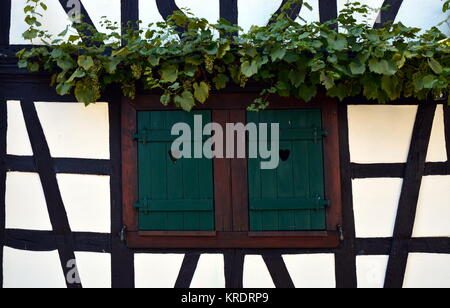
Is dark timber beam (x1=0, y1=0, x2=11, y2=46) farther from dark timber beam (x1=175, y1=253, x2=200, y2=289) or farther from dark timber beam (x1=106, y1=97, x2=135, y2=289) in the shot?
dark timber beam (x1=175, y1=253, x2=200, y2=289)

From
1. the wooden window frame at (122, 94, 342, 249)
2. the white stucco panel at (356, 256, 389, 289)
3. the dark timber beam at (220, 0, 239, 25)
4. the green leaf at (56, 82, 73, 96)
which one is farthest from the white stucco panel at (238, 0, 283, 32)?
the white stucco panel at (356, 256, 389, 289)

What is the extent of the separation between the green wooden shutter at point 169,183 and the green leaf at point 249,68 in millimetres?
457

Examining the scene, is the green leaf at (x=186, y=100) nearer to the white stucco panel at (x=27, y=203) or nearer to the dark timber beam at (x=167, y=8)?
the dark timber beam at (x=167, y=8)

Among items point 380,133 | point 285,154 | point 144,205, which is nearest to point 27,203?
point 144,205

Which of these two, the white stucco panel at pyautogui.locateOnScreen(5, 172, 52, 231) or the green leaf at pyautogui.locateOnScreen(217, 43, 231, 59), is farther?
the white stucco panel at pyautogui.locateOnScreen(5, 172, 52, 231)

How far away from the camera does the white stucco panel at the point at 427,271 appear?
3410 millimetres

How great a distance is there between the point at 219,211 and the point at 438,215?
4.90 ft

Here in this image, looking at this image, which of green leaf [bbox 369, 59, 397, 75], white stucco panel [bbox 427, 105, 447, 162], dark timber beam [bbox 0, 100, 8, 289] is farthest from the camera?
dark timber beam [bbox 0, 100, 8, 289]

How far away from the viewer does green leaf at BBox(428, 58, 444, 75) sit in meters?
3.12

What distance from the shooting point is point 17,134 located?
3564 mm

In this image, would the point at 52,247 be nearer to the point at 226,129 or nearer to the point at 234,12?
the point at 226,129

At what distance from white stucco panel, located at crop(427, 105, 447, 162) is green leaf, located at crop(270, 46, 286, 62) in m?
1.19

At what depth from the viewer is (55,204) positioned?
11.6 feet

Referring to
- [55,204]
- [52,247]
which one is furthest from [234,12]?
[52,247]
